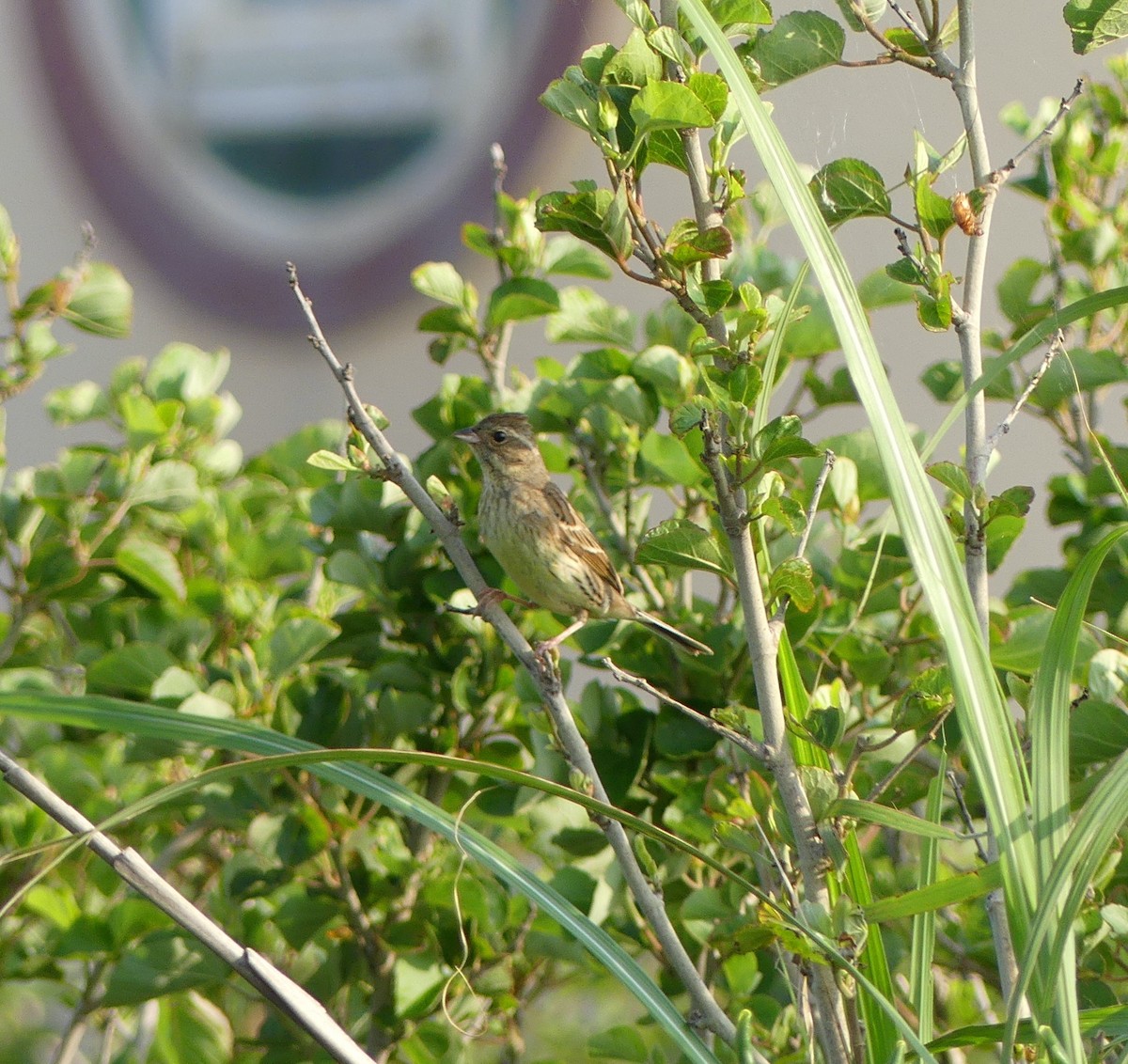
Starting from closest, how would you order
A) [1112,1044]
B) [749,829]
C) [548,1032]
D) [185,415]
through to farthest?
[1112,1044] < [749,829] < [185,415] < [548,1032]

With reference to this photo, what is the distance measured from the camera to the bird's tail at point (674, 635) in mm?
1810

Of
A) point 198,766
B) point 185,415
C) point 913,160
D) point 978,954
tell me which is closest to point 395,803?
point 913,160

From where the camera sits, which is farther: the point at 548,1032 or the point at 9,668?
the point at 548,1032

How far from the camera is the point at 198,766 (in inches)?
82.9

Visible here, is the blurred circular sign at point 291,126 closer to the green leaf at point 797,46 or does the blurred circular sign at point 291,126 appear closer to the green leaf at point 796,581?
the green leaf at point 797,46

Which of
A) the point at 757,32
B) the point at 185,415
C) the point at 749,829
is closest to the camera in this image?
the point at 757,32

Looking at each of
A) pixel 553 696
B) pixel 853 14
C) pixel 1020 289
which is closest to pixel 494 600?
pixel 553 696

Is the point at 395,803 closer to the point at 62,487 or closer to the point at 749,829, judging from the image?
the point at 749,829

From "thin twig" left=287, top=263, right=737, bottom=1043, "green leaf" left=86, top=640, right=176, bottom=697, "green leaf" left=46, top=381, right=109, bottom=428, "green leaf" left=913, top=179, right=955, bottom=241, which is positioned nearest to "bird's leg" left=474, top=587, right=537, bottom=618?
"thin twig" left=287, top=263, right=737, bottom=1043

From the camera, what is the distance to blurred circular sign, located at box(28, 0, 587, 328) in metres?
5.29

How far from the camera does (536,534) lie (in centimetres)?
248

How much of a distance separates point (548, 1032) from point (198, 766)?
1.12 m

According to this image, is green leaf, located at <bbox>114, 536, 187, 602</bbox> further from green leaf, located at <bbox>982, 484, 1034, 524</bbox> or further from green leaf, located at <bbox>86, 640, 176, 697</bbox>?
green leaf, located at <bbox>982, 484, 1034, 524</bbox>

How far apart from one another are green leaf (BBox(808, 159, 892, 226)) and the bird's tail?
65 centimetres
